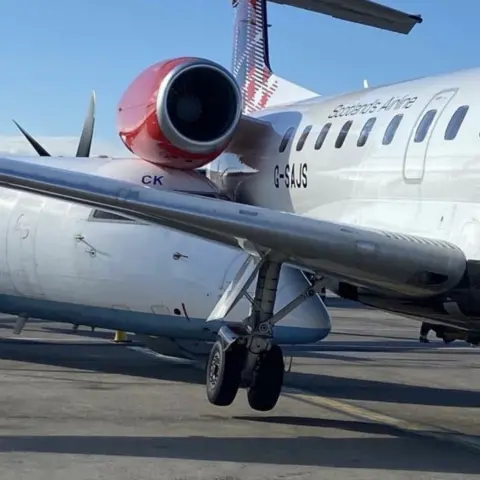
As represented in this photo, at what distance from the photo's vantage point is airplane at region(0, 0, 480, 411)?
784cm

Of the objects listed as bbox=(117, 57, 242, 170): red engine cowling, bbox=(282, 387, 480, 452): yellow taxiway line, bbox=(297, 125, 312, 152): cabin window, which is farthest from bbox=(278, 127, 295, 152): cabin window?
bbox=(282, 387, 480, 452): yellow taxiway line

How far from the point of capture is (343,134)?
10039 mm

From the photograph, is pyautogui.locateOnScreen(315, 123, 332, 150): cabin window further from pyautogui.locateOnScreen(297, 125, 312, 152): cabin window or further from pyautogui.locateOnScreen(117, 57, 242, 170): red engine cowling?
pyautogui.locateOnScreen(117, 57, 242, 170): red engine cowling

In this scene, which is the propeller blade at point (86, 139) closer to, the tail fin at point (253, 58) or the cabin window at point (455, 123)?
the tail fin at point (253, 58)

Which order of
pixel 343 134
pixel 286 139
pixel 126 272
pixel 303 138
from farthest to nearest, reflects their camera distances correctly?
pixel 126 272 → pixel 286 139 → pixel 303 138 → pixel 343 134

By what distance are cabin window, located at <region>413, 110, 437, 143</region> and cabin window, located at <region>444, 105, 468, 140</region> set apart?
0.27 metres

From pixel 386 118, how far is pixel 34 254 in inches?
217

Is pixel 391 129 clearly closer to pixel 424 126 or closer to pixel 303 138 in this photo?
pixel 424 126

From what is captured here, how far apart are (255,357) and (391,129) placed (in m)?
2.36

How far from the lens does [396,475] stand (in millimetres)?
6734

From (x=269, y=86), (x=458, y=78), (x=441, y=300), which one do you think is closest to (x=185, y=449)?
(x=441, y=300)

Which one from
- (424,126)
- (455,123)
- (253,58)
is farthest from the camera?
(253,58)

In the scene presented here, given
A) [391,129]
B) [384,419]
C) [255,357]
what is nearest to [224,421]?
[255,357]

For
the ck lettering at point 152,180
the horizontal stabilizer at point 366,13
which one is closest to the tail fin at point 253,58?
the horizontal stabilizer at point 366,13
